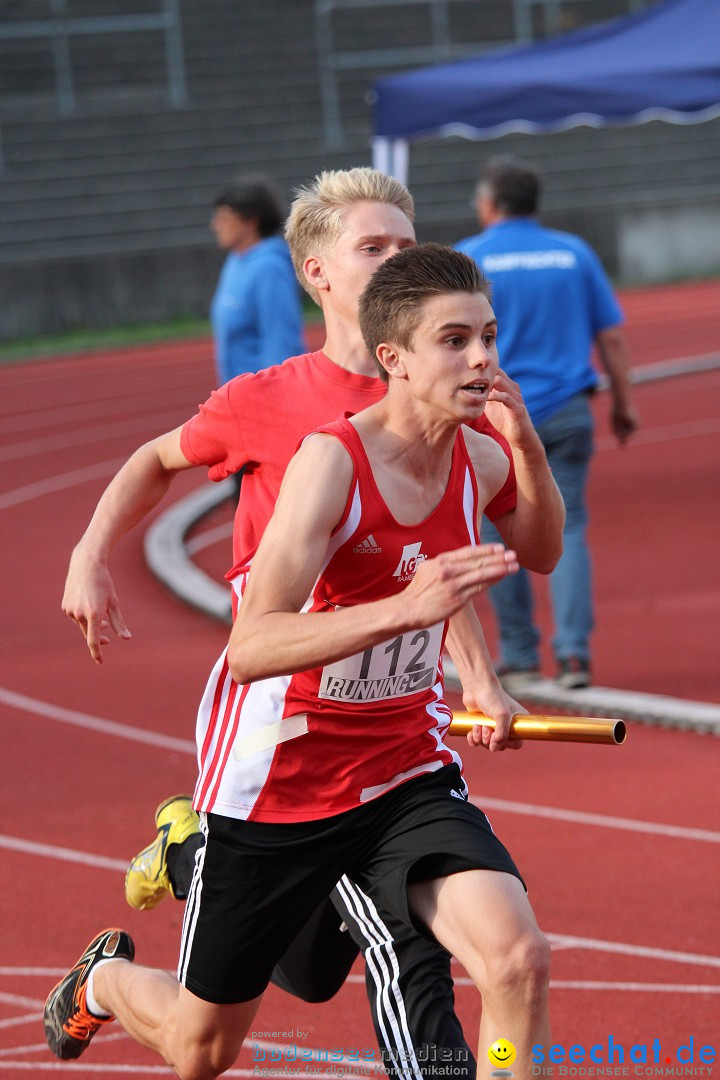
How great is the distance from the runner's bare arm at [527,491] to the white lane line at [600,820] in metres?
2.38

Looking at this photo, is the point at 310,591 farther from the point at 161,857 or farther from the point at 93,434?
the point at 93,434

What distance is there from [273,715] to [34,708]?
4.47 metres

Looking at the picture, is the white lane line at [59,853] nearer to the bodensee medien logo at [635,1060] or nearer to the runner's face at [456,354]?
the bodensee medien logo at [635,1060]

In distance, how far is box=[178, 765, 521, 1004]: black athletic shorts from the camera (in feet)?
10.2

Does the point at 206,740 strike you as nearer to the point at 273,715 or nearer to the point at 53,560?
the point at 273,715

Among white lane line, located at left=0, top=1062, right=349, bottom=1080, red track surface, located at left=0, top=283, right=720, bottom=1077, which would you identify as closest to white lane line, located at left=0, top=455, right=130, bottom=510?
red track surface, located at left=0, top=283, right=720, bottom=1077

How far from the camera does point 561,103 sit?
400 inches

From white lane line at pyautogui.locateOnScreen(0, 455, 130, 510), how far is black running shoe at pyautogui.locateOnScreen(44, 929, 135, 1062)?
9.05 meters

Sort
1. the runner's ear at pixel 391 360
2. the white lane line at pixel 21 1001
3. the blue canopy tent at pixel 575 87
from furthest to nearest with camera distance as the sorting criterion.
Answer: the blue canopy tent at pixel 575 87 → the white lane line at pixel 21 1001 → the runner's ear at pixel 391 360

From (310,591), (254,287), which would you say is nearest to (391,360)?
(310,591)

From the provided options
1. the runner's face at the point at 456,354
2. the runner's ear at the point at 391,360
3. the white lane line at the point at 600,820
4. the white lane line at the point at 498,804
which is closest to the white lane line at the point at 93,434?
the white lane line at the point at 498,804

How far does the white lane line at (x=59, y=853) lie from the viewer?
18.0 feet

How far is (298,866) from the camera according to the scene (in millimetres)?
3154

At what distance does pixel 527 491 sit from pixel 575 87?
7412 millimetres
